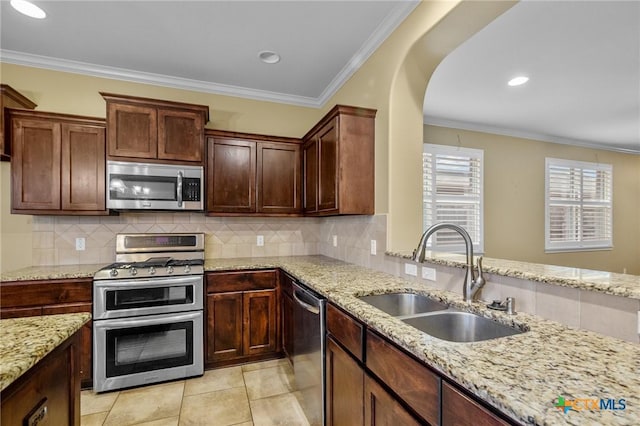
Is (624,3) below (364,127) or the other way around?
the other way around

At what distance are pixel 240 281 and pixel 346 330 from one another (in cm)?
153

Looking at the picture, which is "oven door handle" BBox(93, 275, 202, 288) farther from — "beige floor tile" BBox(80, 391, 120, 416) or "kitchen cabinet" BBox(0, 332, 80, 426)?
"kitchen cabinet" BBox(0, 332, 80, 426)

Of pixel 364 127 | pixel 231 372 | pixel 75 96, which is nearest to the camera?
pixel 364 127

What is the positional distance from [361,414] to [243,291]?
5.55 feet

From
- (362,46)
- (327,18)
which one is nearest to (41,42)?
(327,18)

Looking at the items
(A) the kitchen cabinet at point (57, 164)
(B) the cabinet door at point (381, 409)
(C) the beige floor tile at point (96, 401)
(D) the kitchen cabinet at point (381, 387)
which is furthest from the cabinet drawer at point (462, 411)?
(A) the kitchen cabinet at point (57, 164)

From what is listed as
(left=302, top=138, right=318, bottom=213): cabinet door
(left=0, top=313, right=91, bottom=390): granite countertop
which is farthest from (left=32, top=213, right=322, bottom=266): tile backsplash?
(left=0, top=313, right=91, bottom=390): granite countertop

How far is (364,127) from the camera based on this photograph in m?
2.47

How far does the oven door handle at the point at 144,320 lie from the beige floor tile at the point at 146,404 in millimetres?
506

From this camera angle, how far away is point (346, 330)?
4.91ft

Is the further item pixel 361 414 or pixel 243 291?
pixel 243 291

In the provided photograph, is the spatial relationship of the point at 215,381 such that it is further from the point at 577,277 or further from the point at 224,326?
the point at 577,277

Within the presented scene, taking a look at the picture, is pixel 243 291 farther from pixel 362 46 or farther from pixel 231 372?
pixel 362 46

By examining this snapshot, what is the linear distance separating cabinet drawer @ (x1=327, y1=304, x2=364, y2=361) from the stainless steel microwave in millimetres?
1810
